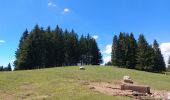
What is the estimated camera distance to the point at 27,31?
4294 inches

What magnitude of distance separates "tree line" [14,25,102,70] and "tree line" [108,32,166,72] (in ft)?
34.2

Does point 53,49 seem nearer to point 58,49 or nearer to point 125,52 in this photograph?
point 58,49

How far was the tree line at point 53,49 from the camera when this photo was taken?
92.8 m

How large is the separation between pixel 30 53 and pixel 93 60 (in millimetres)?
37092

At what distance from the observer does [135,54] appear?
112 m

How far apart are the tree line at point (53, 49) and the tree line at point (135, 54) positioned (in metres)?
10.4

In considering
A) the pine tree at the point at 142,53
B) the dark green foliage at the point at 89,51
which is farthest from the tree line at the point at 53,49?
the pine tree at the point at 142,53

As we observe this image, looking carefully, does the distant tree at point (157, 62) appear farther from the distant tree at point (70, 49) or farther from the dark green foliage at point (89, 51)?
the distant tree at point (70, 49)

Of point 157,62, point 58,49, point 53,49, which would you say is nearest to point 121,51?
point 157,62

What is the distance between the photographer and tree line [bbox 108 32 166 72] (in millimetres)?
103812

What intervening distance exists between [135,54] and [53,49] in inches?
1137

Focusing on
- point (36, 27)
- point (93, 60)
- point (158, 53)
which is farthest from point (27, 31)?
point (158, 53)

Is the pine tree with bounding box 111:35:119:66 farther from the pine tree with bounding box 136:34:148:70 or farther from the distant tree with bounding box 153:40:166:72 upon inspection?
the distant tree with bounding box 153:40:166:72

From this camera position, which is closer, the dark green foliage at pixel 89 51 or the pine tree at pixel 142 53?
the pine tree at pixel 142 53
